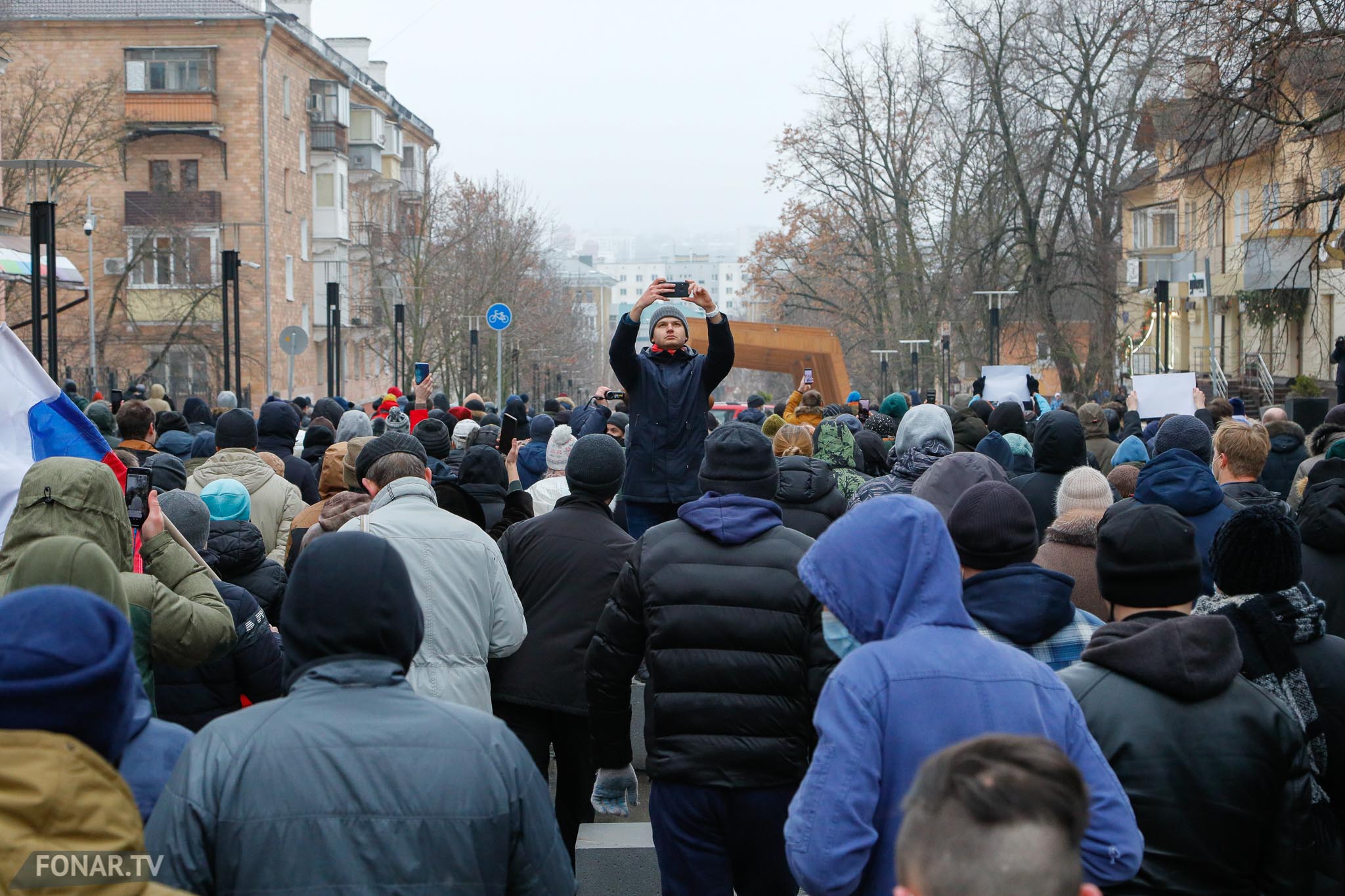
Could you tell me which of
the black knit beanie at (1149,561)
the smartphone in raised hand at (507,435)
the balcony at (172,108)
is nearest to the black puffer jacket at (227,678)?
the black knit beanie at (1149,561)

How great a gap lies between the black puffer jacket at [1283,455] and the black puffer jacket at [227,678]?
8262 millimetres

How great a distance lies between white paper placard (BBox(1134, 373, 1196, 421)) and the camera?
14.5 meters

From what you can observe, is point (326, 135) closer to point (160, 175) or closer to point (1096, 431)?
point (160, 175)

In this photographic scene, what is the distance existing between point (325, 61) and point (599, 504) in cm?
6128

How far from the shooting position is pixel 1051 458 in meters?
8.39

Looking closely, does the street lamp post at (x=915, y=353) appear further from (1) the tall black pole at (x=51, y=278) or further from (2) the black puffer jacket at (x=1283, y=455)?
(2) the black puffer jacket at (x=1283, y=455)

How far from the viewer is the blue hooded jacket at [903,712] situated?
312cm

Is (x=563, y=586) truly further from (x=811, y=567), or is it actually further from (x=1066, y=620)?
(x=811, y=567)

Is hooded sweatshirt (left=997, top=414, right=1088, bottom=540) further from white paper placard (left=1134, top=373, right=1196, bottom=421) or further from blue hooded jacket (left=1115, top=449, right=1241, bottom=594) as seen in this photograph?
white paper placard (left=1134, top=373, right=1196, bottom=421)

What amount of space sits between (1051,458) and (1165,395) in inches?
272

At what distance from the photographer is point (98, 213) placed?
180 ft

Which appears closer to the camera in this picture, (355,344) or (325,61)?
(325,61)

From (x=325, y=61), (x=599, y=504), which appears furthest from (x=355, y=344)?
(x=599, y=504)

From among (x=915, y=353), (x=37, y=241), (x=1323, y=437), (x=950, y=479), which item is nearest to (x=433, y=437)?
(x=950, y=479)
